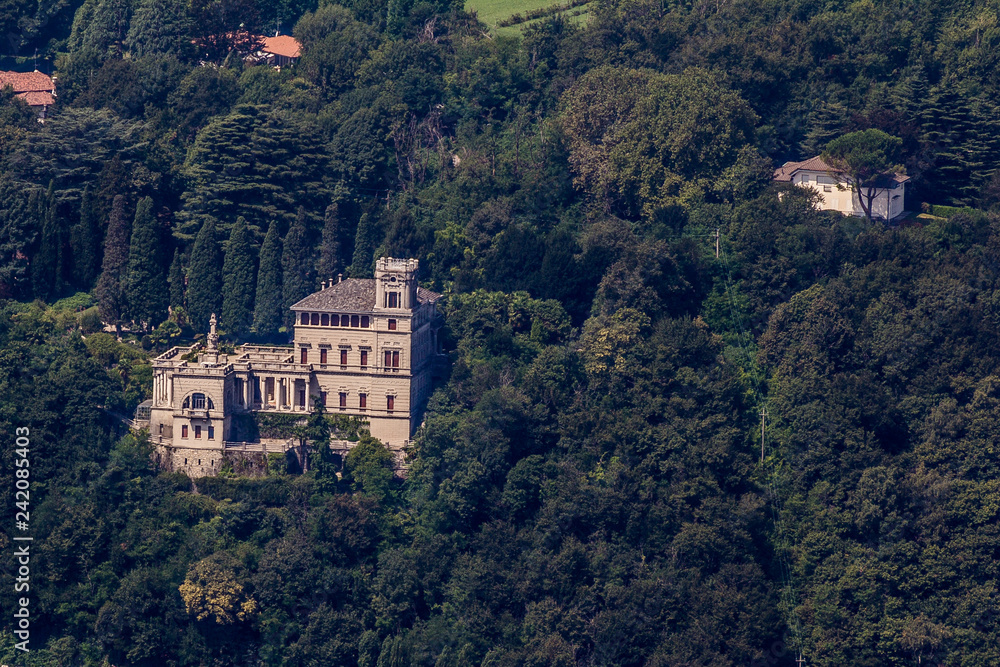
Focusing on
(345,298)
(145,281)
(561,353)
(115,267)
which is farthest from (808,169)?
(115,267)

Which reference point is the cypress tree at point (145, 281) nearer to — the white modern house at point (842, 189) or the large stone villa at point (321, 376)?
the large stone villa at point (321, 376)

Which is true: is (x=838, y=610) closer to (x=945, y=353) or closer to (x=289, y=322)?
(x=945, y=353)

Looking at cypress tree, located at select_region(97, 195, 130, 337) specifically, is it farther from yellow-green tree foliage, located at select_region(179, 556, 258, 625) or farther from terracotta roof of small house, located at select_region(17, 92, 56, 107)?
terracotta roof of small house, located at select_region(17, 92, 56, 107)

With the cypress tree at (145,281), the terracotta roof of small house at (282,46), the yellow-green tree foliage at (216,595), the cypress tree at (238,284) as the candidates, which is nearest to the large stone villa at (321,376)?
the cypress tree at (238,284)

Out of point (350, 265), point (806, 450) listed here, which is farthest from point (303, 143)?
point (806, 450)

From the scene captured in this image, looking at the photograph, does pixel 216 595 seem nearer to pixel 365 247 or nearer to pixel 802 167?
pixel 365 247

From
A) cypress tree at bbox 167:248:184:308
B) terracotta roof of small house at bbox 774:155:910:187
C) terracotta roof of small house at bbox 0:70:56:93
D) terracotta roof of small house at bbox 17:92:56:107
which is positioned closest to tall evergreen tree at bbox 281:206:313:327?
cypress tree at bbox 167:248:184:308

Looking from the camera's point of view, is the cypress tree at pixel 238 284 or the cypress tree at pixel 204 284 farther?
the cypress tree at pixel 204 284
